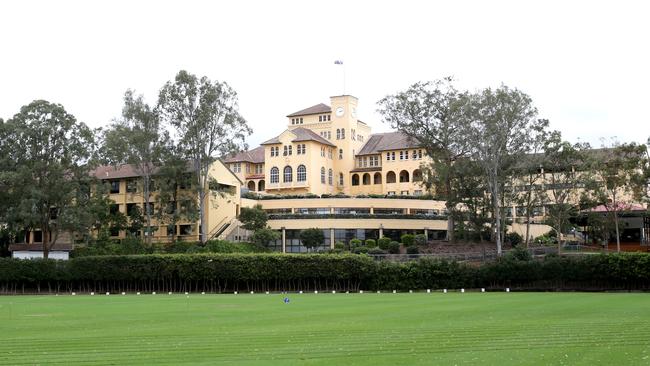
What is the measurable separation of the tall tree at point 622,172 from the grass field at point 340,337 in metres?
33.5

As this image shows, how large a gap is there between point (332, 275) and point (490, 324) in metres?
36.6

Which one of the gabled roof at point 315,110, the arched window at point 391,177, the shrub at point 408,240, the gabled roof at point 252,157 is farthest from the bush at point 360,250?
the gabled roof at point 252,157

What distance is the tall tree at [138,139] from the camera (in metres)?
71.1

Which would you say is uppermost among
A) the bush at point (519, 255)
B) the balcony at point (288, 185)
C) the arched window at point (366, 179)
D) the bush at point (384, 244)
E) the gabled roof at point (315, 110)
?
the gabled roof at point (315, 110)

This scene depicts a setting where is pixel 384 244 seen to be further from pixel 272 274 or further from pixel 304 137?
pixel 304 137

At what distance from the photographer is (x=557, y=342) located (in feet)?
61.4

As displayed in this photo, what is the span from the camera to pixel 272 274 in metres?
60.3

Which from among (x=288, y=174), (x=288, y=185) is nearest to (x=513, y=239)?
(x=288, y=185)

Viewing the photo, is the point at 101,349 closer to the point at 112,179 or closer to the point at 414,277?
the point at 414,277

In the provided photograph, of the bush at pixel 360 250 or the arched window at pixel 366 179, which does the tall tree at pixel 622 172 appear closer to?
the bush at pixel 360 250

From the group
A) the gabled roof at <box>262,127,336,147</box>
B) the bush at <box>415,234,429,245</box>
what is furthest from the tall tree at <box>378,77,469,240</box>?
the gabled roof at <box>262,127,336,147</box>

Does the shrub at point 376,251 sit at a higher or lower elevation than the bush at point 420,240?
lower

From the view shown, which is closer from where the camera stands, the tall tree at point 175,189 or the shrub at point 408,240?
the tall tree at point 175,189

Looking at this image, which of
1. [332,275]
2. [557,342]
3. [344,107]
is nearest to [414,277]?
[332,275]
